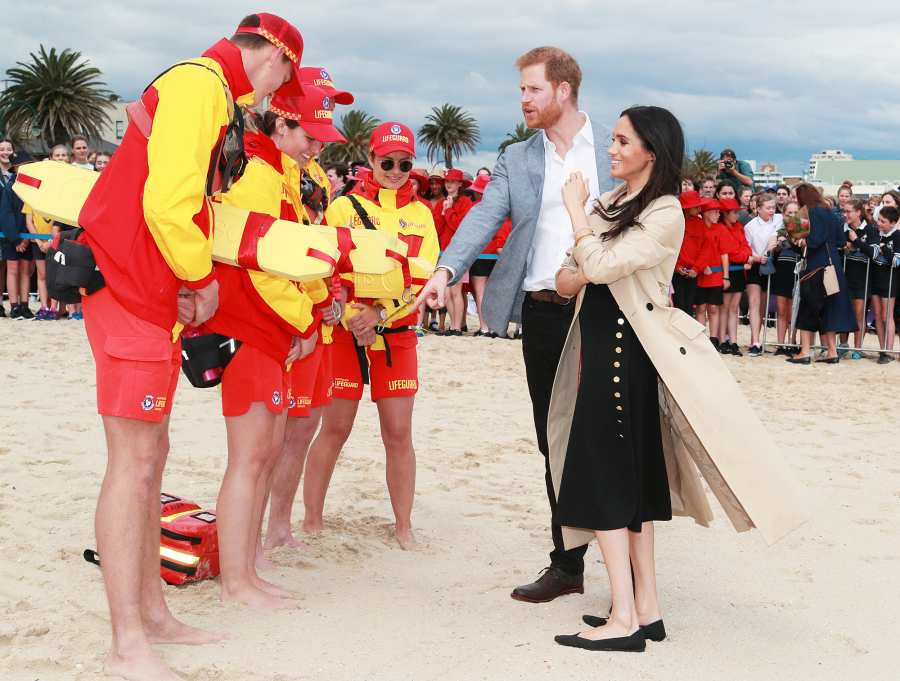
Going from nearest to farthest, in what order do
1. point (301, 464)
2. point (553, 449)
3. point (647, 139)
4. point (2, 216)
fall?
point (647, 139) < point (553, 449) < point (301, 464) < point (2, 216)

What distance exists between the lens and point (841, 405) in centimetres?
960

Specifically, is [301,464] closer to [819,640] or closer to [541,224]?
[541,224]

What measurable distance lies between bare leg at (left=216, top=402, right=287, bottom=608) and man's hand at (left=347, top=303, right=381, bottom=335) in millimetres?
987

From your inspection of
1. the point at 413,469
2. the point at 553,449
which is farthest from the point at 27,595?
the point at 553,449

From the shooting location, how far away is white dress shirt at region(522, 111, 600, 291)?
14.5 feet

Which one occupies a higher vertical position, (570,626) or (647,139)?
(647,139)

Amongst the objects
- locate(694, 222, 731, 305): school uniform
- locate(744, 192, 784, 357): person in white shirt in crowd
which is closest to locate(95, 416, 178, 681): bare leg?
locate(694, 222, 731, 305): school uniform

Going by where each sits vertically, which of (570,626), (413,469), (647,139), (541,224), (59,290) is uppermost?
(647,139)

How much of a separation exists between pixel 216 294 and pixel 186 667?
1.30 metres

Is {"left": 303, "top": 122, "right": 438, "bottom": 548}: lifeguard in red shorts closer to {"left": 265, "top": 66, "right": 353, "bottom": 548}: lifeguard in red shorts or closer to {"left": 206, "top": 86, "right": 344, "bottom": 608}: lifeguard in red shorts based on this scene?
{"left": 265, "top": 66, "right": 353, "bottom": 548}: lifeguard in red shorts

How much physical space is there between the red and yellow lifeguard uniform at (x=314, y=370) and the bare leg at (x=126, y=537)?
1.25 metres

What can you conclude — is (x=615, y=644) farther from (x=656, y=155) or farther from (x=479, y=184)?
(x=479, y=184)

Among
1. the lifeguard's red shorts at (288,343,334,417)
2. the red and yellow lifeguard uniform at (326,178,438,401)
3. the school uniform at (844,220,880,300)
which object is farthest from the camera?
the school uniform at (844,220,880,300)

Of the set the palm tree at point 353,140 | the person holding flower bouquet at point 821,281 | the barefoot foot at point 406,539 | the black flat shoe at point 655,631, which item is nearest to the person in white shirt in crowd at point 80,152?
the person holding flower bouquet at point 821,281
